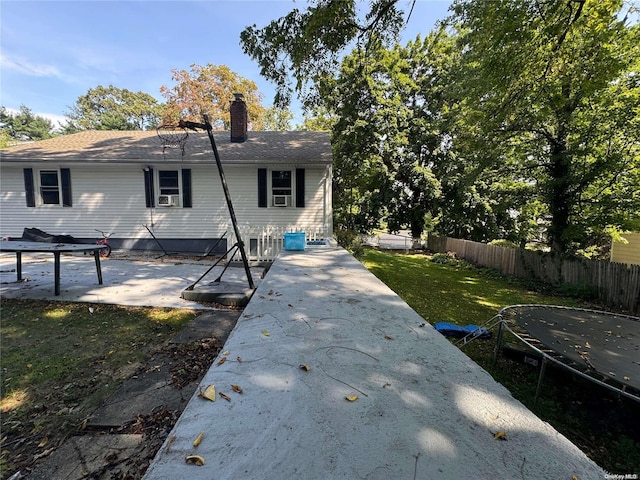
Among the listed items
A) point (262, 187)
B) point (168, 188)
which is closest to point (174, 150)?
point (168, 188)

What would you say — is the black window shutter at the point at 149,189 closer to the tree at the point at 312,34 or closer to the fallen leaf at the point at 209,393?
the tree at the point at 312,34

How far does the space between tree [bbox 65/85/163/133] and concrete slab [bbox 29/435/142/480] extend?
39.9 metres

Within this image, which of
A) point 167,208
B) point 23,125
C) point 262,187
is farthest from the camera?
point 23,125

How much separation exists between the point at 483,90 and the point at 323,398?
9.04 m

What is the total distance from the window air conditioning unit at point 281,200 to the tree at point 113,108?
32.1 meters

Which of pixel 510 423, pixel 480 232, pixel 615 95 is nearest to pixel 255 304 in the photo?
pixel 510 423

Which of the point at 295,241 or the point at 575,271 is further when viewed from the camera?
the point at 575,271

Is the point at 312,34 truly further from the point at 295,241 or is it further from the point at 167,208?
the point at 167,208

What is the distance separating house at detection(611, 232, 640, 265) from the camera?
439 inches

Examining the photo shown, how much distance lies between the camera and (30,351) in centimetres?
334

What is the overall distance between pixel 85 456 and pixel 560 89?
11.4 m

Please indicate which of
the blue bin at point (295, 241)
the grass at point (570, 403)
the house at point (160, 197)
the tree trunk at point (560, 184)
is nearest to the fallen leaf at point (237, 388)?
the grass at point (570, 403)

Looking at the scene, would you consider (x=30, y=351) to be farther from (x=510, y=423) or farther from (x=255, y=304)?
(x=510, y=423)

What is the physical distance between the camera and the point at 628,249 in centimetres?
1161
